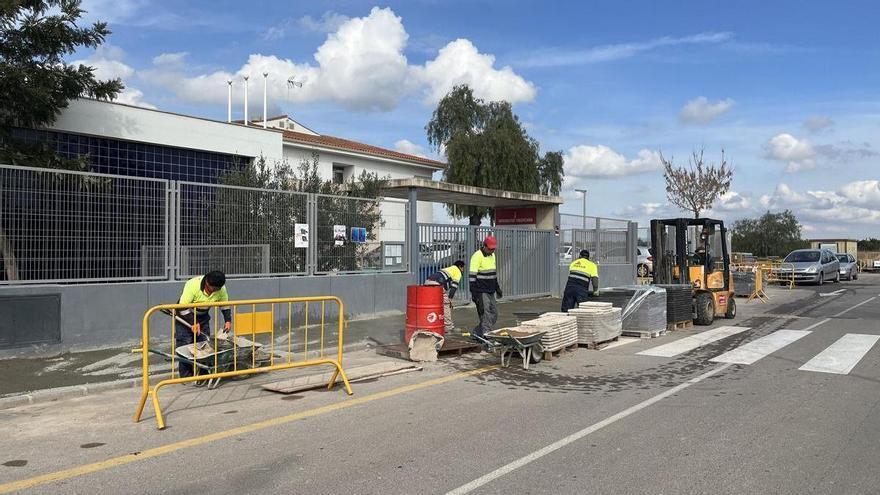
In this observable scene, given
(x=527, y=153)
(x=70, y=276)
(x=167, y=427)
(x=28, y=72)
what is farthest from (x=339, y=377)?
(x=527, y=153)

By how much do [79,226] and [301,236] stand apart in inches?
167

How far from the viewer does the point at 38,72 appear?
1324cm

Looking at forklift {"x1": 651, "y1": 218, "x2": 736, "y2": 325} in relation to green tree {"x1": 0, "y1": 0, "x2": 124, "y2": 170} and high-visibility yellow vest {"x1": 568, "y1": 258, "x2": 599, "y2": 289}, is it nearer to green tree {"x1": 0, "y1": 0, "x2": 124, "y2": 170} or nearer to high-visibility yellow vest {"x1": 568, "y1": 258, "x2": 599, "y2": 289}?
high-visibility yellow vest {"x1": 568, "y1": 258, "x2": 599, "y2": 289}

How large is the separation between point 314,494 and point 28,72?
40.9 ft

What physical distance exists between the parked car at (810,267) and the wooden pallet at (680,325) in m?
17.6

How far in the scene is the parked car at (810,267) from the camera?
97.8ft

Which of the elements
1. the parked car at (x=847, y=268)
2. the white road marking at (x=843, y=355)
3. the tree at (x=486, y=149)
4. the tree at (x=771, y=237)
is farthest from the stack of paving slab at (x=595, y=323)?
the tree at (x=771, y=237)

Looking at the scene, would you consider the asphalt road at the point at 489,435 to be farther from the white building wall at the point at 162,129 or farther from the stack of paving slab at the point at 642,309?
the white building wall at the point at 162,129

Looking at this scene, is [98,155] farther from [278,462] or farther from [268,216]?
[278,462]

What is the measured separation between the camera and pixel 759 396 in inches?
286

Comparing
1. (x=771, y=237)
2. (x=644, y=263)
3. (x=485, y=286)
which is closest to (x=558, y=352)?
(x=485, y=286)

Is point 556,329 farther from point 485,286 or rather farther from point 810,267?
point 810,267

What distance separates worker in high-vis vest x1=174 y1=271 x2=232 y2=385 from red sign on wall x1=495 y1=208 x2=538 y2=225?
46.6ft

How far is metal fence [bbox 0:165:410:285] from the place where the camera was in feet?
31.2
